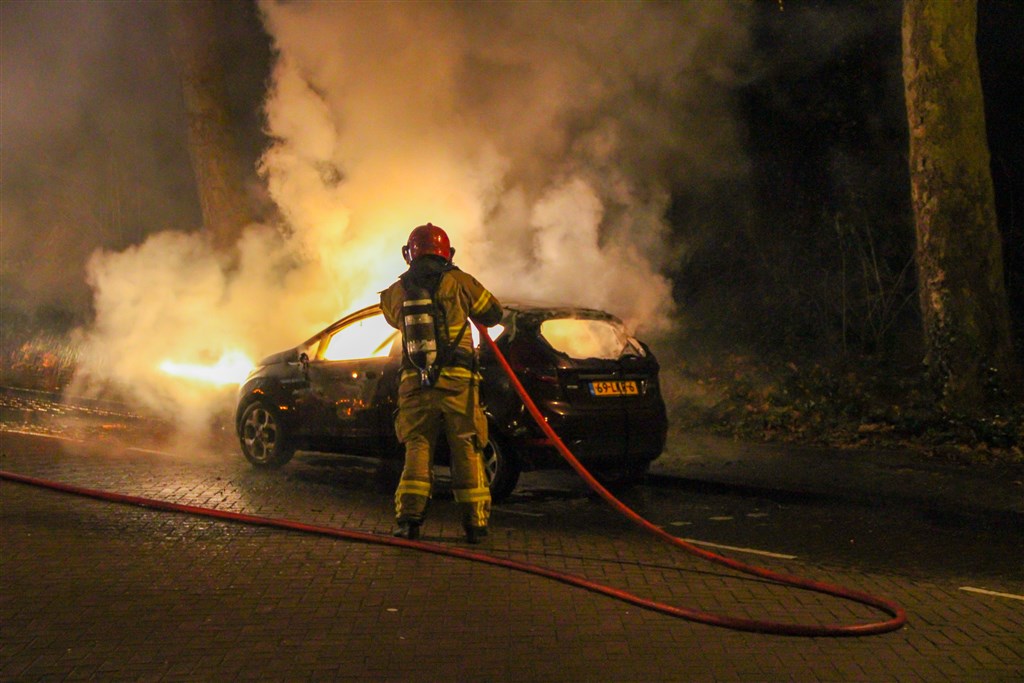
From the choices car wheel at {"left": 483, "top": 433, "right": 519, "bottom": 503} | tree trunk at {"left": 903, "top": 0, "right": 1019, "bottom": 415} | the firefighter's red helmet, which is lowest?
car wheel at {"left": 483, "top": 433, "right": 519, "bottom": 503}

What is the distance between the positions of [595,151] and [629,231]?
99 centimetres

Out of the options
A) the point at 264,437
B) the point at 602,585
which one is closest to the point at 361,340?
the point at 264,437

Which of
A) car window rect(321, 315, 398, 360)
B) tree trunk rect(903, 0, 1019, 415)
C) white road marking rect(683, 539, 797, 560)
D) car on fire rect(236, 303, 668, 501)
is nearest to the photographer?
white road marking rect(683, 539, 797, 560)

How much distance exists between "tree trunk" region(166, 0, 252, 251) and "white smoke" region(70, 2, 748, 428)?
3.02 m

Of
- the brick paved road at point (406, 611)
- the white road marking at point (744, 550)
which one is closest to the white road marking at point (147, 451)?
the brick paved road at point (406, 611)

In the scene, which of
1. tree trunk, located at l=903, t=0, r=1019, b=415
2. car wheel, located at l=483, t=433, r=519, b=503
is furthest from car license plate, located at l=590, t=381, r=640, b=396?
tree trunk, located at l=903, t=0, r=1019, b=415

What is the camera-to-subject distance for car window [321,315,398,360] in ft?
28.1

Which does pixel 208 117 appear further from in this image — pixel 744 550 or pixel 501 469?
pixel 744 550

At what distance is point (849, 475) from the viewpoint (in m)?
9.03

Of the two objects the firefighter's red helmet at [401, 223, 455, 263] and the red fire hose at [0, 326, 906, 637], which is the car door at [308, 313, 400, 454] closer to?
the red fire hose at [0, 326, 906, 637]

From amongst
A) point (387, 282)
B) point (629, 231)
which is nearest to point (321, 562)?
point (387, 282)

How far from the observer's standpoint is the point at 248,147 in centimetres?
1945

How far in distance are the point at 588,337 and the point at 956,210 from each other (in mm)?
4905

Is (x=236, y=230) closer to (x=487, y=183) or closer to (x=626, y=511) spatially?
(x=487, y=183)
